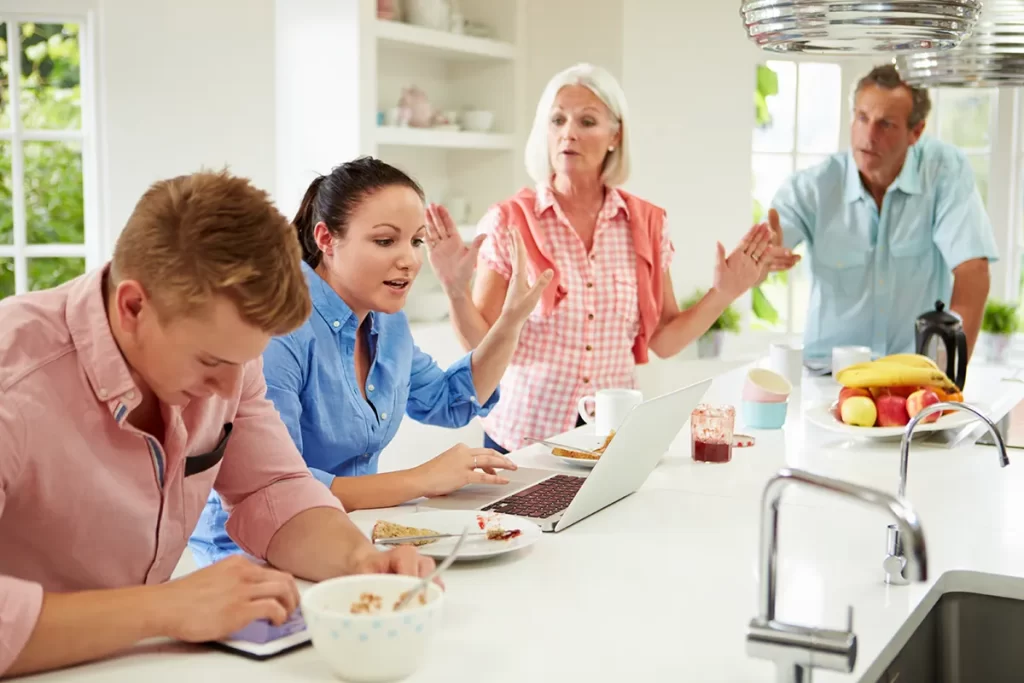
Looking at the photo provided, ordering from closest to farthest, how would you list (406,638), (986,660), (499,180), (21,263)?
(406,638) → (986,660) → (21,263) → (499,180)

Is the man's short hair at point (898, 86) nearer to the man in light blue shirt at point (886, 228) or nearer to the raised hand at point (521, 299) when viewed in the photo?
the man in light blue shirt at point (886, 228)

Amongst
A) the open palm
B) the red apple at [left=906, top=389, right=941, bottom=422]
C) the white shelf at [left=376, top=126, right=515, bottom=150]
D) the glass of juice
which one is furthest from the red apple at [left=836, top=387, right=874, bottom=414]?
the white shelf at [left=376, top=126, right=515, bottom=150]

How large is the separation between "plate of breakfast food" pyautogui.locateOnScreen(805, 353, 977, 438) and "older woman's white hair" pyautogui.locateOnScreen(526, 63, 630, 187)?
965 millimetres

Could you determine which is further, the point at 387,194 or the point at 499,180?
the point at 499,180

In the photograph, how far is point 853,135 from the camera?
3.89 meters

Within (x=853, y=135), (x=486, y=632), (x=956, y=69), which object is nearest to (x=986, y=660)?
(x=486, y=632)

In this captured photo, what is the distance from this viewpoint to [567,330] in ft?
10.8

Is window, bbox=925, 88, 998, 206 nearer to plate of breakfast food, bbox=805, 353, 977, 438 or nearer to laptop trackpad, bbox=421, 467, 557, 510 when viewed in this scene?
plate of breakfast food, bbox=805, 353, 977, 438

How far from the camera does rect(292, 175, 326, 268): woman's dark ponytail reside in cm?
234

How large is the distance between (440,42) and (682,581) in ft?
11.3

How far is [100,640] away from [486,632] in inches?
18.0

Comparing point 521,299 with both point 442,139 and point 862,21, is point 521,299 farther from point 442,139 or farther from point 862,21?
point 442,139

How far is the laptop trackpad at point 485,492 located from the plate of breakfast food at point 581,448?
0.26 ft

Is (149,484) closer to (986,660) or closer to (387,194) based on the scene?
(387,194)
